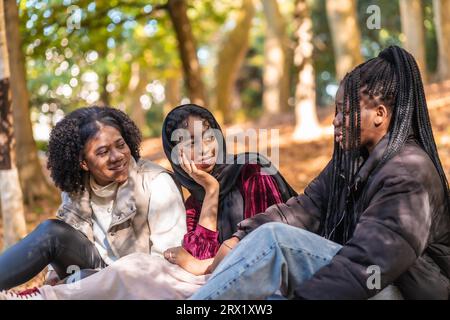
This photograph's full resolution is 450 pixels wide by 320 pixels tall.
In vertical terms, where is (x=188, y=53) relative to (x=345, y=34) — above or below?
below

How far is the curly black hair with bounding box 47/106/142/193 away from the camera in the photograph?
404 cm

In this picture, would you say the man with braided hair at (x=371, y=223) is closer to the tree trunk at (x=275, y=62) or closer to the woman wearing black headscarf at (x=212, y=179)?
the woman wearing black headscarf at (x=212, y=179)

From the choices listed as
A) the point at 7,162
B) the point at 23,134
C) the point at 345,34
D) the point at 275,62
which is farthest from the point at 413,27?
the point at 7,162

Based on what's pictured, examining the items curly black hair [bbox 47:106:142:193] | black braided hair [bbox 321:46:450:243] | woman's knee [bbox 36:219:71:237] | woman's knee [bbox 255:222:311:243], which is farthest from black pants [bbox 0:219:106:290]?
black braided hair [bbox 321:46:450:243]

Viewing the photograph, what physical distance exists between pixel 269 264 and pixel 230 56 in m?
14.3

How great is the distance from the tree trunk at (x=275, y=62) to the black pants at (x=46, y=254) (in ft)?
37.3

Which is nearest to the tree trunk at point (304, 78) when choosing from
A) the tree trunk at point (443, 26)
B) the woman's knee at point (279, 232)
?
the tree trunk at point (443, 26)

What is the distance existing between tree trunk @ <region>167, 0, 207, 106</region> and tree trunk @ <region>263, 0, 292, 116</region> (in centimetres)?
Answer: 399

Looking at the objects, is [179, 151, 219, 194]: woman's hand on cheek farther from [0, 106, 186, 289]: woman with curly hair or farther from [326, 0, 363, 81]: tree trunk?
[326, 0, 363, 81]: tree trunk

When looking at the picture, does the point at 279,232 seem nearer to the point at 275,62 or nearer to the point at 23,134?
the point at 23,134

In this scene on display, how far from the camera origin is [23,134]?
9.15 meters

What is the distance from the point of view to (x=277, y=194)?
3.93 metres

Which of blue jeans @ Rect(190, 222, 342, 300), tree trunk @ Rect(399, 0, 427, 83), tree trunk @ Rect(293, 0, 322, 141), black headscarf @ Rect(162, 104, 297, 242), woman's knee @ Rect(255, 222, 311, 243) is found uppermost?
tree trunk @ Rect(399, 0, 427, 83)
